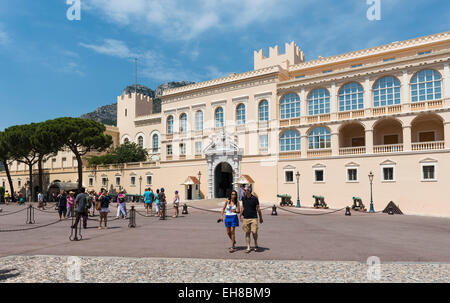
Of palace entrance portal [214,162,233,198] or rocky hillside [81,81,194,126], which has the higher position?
rocky hillside [81,81,194,126]

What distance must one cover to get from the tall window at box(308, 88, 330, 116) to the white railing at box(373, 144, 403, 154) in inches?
224

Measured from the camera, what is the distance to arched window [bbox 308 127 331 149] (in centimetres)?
3073

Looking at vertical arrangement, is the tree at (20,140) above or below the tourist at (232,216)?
above

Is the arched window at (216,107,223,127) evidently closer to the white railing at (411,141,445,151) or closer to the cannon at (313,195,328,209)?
the cannon at (313,195,328,209)

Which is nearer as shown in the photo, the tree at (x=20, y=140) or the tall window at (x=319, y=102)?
the tall window at (x=319, y=102)

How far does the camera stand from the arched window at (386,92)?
27.9 m

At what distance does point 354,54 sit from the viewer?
34.1 meters

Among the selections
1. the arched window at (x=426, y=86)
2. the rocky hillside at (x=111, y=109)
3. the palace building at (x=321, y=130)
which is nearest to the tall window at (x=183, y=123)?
the palace building at (x=321, y=130)

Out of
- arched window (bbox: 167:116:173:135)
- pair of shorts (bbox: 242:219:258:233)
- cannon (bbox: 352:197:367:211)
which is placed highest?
arched window (bbox: 167:116:173:135)

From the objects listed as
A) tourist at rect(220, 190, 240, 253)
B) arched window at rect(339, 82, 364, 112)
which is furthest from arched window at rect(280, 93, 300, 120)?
tourist at rect(220, 190, 240, 253)

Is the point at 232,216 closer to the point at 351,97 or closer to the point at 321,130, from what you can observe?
the point at 321,130

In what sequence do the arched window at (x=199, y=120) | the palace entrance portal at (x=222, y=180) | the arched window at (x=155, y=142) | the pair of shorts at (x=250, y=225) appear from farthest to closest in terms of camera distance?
the arched window at (x=155, y=142) < the arched window at (x=199, y=120) < the palace entrance portal at (x=222, y=180) < the pair of shorts at (x=250, y=225)

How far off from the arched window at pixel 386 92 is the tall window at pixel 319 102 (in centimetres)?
420

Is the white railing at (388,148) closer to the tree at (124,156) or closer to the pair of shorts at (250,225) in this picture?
the pair of shorts at (250,225)
